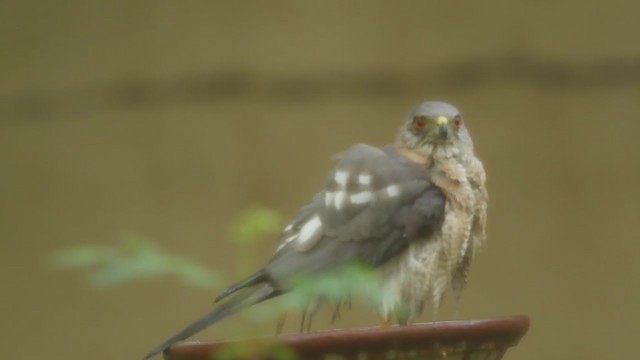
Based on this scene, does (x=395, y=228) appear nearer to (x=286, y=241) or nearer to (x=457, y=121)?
(x=286, y=241)

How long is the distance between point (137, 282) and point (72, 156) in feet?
1.03

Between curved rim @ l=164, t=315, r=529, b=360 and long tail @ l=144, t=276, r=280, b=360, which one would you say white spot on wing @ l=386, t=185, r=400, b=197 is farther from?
curved rim @ l=164, t=315, r=529, b=360

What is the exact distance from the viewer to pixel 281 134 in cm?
482

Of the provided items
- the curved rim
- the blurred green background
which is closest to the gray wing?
the curved rim

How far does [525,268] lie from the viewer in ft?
16.0

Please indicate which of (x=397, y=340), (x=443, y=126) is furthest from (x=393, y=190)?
(x=397, y=340)

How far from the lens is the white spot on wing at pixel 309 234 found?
292 centimetres

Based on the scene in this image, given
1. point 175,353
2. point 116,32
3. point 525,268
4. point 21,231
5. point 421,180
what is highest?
point 116,32

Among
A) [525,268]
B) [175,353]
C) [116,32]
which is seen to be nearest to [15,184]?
[116,32]

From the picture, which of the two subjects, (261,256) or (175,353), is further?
(261,256)

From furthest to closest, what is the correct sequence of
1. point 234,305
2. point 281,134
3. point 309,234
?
point 281,134 < point 309,234 < point 234,305

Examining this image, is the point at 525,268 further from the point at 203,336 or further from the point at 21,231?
the point at 21,231

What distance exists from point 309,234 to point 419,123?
51cm

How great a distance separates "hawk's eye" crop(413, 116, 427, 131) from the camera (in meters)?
3.42
